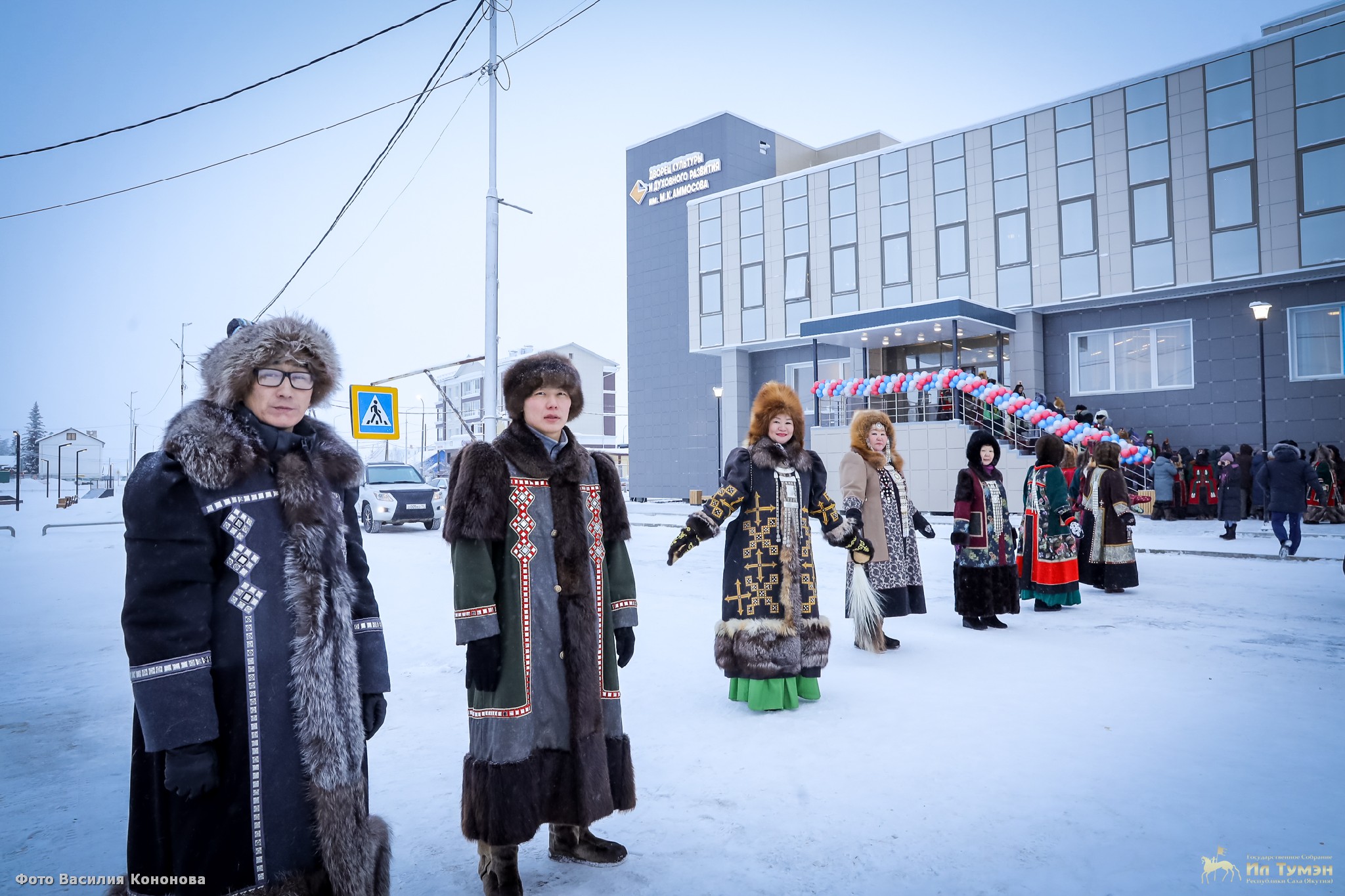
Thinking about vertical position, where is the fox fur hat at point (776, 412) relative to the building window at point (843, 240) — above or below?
below

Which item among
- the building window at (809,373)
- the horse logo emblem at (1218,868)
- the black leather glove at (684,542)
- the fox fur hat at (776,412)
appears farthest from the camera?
the building window at (809,373)

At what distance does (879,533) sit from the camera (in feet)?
22.0

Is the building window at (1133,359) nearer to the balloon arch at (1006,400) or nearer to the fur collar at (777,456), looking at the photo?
the balloon arch at (1006,400)

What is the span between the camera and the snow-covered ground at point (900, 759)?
2.98m

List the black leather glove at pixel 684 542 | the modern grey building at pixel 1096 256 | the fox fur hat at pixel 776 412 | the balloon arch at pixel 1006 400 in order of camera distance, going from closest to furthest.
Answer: the black leather glove at pixel 684 542, the fox fur hat at pixel 776 412, the balloon arch at pixel 1006 400, the modern grey building at pixel 1096 256

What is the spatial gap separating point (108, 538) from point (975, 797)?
66.1 feet

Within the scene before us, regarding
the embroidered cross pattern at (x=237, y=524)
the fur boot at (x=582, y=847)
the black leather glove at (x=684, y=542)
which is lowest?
the fur boot at (x=582, y=847)

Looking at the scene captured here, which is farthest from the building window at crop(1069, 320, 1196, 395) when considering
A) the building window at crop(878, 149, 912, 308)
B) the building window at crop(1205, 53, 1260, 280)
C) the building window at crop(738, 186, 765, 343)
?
the building window at crop(738, 186, 765, 343)

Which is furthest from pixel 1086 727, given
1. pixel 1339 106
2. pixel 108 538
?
pixel 1339 106

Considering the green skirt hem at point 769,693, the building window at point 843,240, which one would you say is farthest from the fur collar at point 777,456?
the building window at point 843,240

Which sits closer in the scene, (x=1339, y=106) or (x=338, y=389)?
(x=338, y=389)

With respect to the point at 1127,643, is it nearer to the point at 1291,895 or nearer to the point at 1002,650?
the point at 1002,650

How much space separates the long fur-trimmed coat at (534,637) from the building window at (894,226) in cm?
2382

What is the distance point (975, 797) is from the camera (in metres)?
3.52
